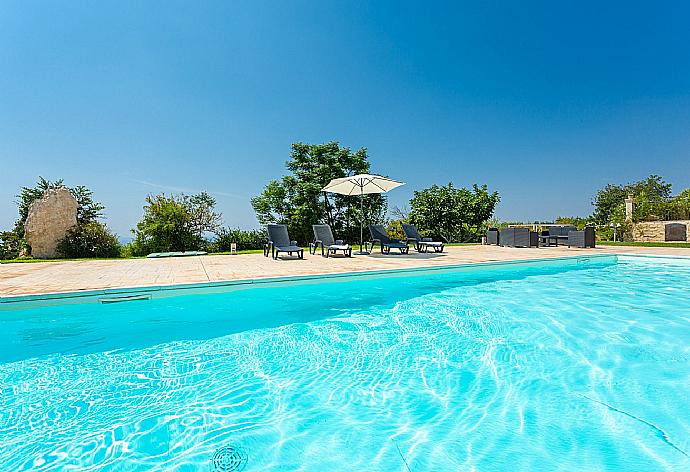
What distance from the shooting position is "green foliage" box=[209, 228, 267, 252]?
1441 cm

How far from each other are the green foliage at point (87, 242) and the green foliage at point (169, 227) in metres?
0.93

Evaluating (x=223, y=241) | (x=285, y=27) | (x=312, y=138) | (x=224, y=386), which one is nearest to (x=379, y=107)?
(x=312, y=138)

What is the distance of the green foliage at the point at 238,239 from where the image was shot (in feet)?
47.3

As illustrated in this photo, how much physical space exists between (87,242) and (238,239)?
18.1 ft

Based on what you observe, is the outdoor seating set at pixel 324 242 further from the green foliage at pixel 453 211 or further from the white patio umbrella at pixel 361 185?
the green foliage at pixel 453 211

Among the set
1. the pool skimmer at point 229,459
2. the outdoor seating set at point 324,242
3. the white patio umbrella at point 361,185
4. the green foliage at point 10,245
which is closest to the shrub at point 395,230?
the outdoor seating set at point 324,242

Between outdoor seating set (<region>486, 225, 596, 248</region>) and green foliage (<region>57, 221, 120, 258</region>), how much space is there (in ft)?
52.6

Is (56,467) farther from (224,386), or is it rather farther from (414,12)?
(414,12)

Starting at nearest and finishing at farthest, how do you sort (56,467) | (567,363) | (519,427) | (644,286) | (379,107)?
(56,467) < (519,427) < (567,363) < (644,286) < (379,107)

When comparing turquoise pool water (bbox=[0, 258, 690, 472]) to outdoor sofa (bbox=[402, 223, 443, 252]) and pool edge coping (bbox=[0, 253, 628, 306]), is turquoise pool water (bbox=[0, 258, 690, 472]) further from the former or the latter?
outdoor sofa (bbox=[402, 223, 443, 252])

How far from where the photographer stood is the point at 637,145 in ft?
89.5

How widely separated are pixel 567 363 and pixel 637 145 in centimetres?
3366

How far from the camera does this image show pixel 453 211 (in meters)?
16.6

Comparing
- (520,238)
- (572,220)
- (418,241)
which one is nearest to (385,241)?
(418,241)
